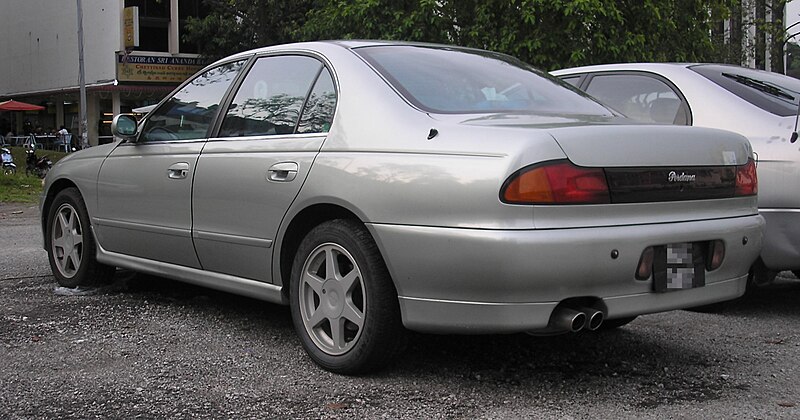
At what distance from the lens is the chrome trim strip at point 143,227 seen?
482 centimetres

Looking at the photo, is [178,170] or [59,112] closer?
[178,170]

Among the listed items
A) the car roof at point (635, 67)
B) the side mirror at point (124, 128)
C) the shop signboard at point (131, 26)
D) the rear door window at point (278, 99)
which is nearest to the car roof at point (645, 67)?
the car roof at point (635, 67)

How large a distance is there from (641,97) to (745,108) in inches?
29.6

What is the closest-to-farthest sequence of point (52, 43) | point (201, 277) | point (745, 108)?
1. point (201, 277)
2. point (745, 108)
3. point (52, 43)

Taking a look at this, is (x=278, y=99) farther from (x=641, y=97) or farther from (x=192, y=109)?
(x=641, y=97)

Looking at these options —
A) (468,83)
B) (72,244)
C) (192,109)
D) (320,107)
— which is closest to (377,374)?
(320,107)

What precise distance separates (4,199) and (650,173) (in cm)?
1344

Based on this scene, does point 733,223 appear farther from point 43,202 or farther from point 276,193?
point 43,202

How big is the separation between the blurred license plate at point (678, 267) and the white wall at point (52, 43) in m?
37.3

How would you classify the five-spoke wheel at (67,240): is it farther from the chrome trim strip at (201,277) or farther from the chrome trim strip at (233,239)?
the chrome trim strip at (233,239)

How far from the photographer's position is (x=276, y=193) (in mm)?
4188

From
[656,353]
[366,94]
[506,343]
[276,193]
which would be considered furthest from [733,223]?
[276,193]

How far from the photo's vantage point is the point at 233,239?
4457 mm

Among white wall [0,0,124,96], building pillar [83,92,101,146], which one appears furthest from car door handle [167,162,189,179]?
building pillar [83,92,101,146]
